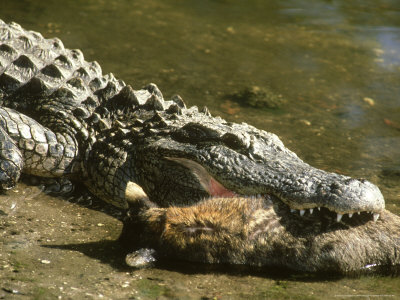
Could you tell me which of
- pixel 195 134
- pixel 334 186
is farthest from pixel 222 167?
pixel 334 186

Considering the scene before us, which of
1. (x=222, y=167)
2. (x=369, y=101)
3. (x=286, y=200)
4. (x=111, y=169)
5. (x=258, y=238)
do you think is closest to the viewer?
(x=258, y=238)

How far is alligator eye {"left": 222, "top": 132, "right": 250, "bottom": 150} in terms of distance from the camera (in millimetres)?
4777

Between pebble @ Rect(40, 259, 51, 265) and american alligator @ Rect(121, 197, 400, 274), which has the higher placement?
american alligator @ Rect(121, 197, 400, 274)

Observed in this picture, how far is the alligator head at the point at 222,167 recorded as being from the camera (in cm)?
409

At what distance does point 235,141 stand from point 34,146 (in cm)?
165

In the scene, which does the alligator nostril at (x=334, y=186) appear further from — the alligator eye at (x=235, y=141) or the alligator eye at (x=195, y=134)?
the alligator eye at (x=195, y=134)

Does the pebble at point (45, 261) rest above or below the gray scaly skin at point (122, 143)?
below

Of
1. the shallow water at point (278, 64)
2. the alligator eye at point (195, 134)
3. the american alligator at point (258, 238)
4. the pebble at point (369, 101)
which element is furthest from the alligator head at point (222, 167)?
the pebble at point (369, 101)

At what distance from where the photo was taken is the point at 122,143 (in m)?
5.30

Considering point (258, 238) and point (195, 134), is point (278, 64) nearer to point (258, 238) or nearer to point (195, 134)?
point (195, 134)

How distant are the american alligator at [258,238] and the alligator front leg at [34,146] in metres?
1.43

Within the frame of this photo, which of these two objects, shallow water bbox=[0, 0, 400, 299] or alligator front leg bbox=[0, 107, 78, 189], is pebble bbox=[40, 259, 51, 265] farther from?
alligator front leg bbox=[0, 107, 78, 189]

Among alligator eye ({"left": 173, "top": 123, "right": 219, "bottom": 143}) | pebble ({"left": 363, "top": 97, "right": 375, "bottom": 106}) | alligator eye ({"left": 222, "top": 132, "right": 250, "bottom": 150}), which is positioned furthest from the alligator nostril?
pebble ({"left": 363, "top": 97, "right": 375, "bottom": 106})

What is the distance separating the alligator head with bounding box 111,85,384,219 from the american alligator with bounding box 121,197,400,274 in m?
0.13
